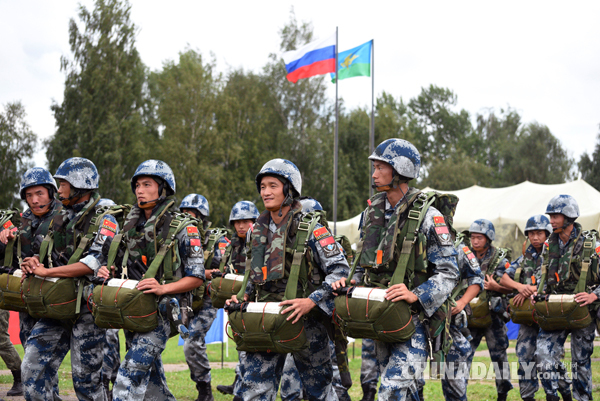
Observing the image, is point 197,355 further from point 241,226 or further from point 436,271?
point 436,271

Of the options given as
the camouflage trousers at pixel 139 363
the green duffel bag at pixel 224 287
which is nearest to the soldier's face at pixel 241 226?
the green duffel bag at pixel 224 287

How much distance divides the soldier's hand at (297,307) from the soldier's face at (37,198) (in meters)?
3.61

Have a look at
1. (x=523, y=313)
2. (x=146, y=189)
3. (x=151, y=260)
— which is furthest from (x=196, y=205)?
(x=523, y=313)

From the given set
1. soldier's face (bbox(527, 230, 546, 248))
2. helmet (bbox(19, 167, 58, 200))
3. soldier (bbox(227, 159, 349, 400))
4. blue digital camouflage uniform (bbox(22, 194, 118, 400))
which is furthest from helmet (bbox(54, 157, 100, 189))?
soldier's face (bbox(527, 230, 546, 248))

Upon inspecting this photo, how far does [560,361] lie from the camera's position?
26.9 feet

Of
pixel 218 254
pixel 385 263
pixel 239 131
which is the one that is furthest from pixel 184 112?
pixel 385 263

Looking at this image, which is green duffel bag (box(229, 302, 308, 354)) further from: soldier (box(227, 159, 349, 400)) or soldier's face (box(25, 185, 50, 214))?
soldier's face (box(25, 185, 50, 214))

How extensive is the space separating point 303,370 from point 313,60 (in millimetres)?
14639

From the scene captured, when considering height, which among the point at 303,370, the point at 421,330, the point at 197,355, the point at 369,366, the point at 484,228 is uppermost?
the point at 484,228

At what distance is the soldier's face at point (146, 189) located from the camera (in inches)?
240

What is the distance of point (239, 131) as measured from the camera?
41.0 metres

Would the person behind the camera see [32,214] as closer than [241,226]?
Yes

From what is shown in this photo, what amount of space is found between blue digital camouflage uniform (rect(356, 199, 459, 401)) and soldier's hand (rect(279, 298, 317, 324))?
78cm

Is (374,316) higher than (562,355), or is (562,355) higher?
(374,316)
